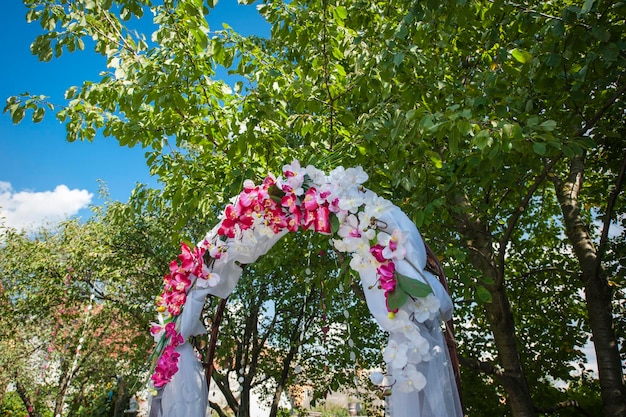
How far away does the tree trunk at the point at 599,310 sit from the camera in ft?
15.5

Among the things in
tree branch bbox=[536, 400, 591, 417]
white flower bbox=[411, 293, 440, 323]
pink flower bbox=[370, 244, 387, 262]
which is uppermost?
pink flower bbox=[370, 244, 387, 262]

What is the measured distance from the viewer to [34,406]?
428 inches

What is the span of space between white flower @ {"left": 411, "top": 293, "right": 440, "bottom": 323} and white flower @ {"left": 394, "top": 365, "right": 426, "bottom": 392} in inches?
9.0

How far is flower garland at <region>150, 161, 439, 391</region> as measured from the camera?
2.12 meters

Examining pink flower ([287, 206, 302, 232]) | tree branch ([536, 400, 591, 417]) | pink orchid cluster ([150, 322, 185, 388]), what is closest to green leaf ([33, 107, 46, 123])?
pink orchid cluster ([150, 322, 185, 388])

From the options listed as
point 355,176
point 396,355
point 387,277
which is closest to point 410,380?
point 396,355

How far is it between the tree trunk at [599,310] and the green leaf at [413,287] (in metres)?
3.77

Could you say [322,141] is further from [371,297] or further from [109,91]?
[371,297]

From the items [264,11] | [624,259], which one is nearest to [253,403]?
[624,259]

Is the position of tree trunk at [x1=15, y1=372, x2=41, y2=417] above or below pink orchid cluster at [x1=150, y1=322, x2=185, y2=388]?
above

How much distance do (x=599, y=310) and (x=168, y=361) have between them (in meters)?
4.65

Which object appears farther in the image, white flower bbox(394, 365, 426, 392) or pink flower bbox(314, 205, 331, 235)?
pink flower bbox(314, 205, 331, 235)

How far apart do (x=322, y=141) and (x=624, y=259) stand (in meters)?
3.85

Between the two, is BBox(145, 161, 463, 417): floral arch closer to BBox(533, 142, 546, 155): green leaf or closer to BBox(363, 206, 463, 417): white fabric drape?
BBox(363, 206, 463, 417): white fabric drape
